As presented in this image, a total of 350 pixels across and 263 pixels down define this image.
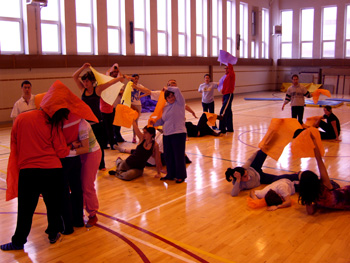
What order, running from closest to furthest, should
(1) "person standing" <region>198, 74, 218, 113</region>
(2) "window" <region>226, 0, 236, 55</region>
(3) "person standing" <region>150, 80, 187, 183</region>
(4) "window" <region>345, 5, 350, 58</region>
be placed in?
(3) "person standing" <region>150, 80, 187, 183</region> → (1) "person standing" <region>198, 74, 218, 113</region> → (2) "window" <region>226, 0, 236, 55</region> → (4) "window" <region>345, 5, 350, 58</region>

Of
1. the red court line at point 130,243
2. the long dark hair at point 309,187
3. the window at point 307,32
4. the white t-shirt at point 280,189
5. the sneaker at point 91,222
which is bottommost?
the red court line at point 130,243

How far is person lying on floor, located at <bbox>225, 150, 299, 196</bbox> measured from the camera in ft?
18.7

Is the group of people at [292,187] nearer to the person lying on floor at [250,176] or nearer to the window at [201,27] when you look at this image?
the person lying on floor at [250,176]

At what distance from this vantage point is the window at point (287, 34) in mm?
27263

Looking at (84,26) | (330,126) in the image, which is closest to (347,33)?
(330,126)

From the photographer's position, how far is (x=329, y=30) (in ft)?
83.5

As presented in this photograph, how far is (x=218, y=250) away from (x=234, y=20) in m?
21.9

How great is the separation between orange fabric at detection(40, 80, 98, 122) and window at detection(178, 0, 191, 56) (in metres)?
16.9

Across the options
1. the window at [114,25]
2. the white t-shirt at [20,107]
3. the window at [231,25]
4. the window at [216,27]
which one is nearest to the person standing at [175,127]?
the white t-shirt at [20,107]

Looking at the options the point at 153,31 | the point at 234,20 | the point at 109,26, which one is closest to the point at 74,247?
the point at 109,26

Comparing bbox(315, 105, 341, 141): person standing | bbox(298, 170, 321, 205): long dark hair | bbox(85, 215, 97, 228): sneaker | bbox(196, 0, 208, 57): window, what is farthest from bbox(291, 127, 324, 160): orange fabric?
bbox(196, 0, 208, 57): window

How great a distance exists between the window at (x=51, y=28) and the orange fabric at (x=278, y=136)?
10870mm

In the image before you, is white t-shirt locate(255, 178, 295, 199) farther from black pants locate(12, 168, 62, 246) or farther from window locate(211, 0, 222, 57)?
window locate(211, 0, 222, 57)

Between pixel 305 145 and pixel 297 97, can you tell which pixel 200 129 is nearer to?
pixel 297 97
